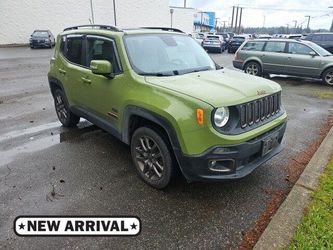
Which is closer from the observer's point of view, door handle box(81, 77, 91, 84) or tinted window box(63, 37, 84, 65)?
door handle box(81, 77, 91, 84)

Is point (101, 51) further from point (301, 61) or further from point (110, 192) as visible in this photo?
point (301, 61)

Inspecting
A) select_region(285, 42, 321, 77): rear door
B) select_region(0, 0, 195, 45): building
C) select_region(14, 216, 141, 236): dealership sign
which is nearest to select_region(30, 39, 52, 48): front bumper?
select_region(0, 0, 195, 45): building

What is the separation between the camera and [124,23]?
37.8m

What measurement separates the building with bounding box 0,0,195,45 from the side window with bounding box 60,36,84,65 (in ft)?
94.1

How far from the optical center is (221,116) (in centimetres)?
314

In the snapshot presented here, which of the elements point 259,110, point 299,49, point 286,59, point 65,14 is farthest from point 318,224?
point 65,14

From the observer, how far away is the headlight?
122 inches

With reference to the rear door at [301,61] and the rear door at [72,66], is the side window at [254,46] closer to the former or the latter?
the rear door at [301,61]

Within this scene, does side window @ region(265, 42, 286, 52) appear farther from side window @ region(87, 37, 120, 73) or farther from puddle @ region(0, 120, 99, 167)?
side window @ region(87, 37, 120, 73)

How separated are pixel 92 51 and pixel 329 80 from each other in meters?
9.75

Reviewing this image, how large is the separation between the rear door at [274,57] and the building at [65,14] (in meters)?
26.7

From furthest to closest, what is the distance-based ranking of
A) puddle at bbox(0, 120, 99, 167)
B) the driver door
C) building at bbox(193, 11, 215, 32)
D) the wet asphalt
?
building at bbox(193, 11, 215, 32), puddle at bbox(0, 120, 99, 167), the driver door, the wet asphalt

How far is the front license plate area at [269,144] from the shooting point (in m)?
3.44

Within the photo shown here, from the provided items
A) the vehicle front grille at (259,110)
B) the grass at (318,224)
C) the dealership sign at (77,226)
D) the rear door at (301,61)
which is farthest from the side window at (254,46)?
the dealership sign at (77,226)
